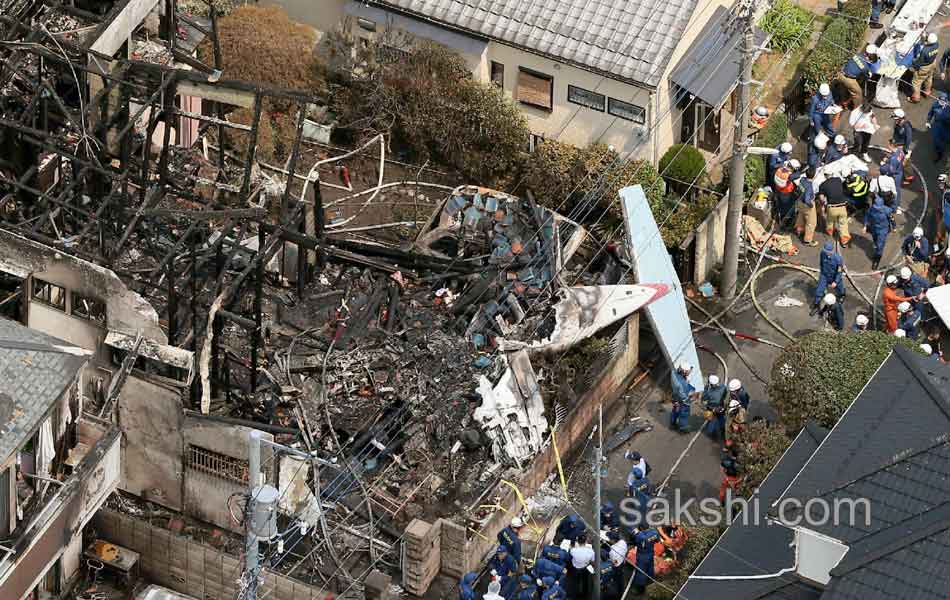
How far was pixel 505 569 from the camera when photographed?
35.1m

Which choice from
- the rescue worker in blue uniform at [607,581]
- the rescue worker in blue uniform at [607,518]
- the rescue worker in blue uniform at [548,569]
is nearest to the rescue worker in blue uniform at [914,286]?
the rescue worker in blue uniform at [607,518]

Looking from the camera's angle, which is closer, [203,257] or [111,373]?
[111,373]

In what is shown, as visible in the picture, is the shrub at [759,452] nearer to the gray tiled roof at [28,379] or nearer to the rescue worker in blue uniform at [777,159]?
the rescue worker in blue uniform at [777,159]

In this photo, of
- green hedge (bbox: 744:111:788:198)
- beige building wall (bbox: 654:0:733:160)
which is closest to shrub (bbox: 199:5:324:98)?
beige building wall (bbox: 654:0:733:160)

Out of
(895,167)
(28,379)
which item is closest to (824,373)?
(895,167)

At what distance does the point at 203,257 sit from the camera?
3891 centimetres

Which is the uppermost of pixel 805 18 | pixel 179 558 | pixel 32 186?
pixel 805 18

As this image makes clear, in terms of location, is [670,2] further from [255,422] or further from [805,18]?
[255,422]

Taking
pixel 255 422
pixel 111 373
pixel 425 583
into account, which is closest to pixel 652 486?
pixel 425 583

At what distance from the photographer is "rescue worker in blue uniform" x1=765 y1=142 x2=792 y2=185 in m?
43.6

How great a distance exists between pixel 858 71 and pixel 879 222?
17.8 feet

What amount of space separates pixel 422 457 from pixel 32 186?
9.09 meters

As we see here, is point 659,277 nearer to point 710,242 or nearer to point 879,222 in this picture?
point 710,242

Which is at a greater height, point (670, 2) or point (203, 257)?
point (670, 2)
